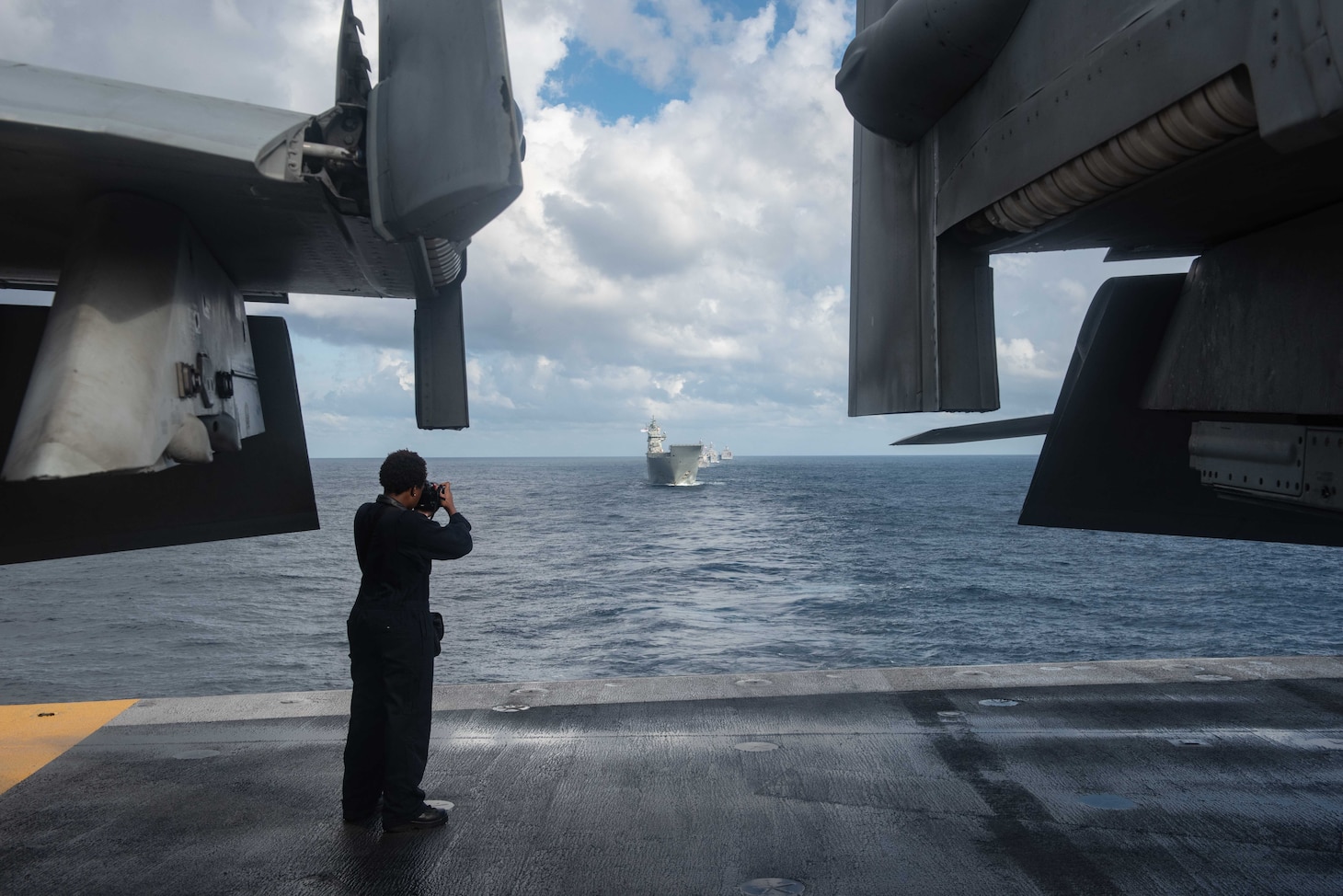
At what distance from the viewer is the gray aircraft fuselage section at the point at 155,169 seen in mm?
3309

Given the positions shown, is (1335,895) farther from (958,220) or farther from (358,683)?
(358,683)

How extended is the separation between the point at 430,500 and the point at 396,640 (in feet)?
2.71

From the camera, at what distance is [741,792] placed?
222 inches

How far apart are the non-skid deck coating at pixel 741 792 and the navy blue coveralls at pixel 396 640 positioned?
0.44m

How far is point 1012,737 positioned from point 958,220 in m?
4.03

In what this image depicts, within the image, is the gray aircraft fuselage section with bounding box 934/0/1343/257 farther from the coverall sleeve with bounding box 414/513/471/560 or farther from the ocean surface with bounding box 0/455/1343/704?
the ocean surface with bounding box 0/455/1343/704

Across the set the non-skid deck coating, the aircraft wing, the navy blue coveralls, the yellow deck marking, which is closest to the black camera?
the navy blue coveralls

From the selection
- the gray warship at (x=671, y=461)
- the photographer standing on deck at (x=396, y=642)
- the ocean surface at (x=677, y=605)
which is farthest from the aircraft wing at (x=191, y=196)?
the gray warship at (x=671, y=461)

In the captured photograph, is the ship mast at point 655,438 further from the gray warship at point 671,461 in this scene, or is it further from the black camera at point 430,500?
the black camera at point 430,500

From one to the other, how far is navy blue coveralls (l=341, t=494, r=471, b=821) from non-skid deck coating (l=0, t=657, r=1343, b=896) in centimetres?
44

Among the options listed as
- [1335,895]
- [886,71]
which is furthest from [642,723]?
[886,71]

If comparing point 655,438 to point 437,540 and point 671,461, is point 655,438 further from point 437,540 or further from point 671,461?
point 437,540

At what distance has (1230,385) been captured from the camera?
15.1 ft

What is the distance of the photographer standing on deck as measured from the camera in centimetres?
480
